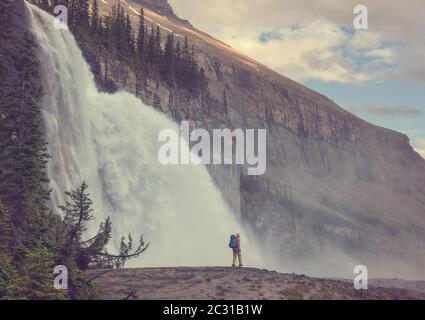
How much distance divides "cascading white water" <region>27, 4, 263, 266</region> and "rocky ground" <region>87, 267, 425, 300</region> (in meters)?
11.1

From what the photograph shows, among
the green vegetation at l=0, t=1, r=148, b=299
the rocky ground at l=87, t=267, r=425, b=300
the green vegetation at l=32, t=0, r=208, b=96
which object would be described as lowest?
the rocky ground at l=87, t=267, r=425, b=300

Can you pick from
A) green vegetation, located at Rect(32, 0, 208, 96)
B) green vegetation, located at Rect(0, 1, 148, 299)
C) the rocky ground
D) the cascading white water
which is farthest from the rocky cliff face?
the rocky ground

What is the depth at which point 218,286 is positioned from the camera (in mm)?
16797

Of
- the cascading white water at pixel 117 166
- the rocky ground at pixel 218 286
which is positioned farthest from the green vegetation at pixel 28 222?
the cascading white water at pixel 117 166

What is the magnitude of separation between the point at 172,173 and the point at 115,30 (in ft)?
73.1

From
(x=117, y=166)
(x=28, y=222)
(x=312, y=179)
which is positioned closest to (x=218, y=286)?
(x=28, y=222)

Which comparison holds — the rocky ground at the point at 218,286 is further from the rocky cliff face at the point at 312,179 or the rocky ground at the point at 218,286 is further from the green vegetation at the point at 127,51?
the rocky cliff face at the point at 312,179

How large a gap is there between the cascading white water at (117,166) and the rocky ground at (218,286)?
11060 mm

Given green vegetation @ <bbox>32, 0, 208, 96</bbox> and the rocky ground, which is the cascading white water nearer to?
green vegetation @ <bbox>32, 0, 208, 96</bbox>

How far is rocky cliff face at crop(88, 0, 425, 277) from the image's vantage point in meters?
67.8

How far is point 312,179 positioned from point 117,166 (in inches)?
2203

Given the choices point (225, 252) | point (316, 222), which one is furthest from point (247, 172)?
point (225, 252)

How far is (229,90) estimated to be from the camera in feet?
266

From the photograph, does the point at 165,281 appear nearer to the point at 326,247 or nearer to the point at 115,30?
the point at 115,30
